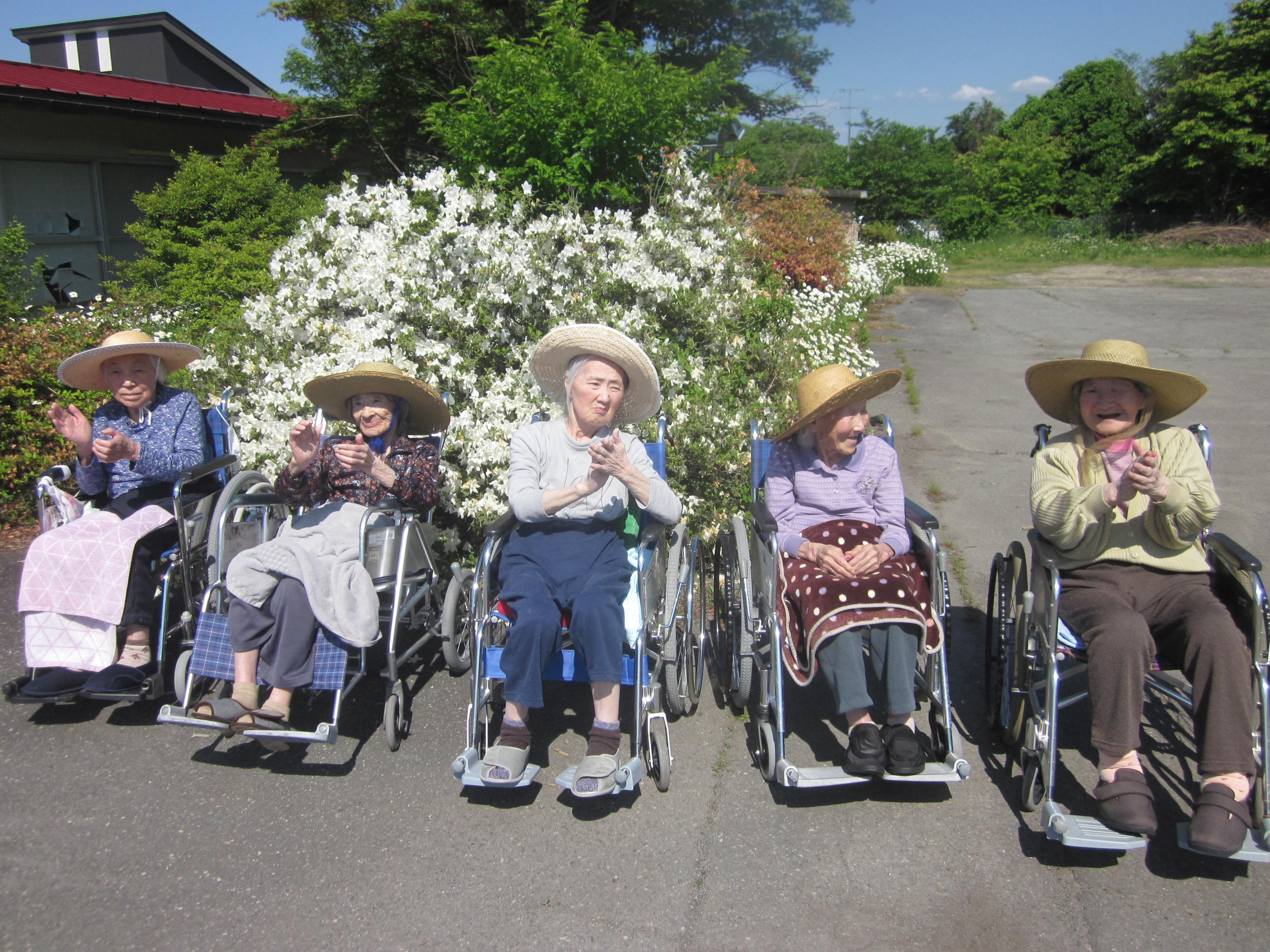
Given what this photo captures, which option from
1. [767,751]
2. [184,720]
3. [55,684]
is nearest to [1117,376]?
[767,751]

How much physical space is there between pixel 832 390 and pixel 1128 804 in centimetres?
169

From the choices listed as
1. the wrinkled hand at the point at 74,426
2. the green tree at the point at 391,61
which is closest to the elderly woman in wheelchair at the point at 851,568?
the wrinkled hand at the point at 74,426

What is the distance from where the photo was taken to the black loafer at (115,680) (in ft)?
11.0

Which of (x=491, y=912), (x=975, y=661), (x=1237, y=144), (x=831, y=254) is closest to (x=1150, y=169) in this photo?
(x=1237, y=144)

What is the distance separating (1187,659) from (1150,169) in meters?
33.9

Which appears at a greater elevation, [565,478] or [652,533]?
[565,478]

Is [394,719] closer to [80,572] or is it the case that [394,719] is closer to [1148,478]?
[80,572]

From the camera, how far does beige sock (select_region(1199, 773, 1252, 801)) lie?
2484 mm

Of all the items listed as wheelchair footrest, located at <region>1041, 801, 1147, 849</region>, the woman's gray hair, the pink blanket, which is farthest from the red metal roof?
wheelchair footrest, located at <region>1041, 801, 1147, 849</region>

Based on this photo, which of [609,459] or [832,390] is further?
[832,390]

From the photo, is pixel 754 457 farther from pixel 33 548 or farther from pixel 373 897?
pixel 33 548

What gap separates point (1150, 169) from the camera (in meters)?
30.0

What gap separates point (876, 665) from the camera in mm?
2955

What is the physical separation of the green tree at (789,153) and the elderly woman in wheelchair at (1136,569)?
204 inches
